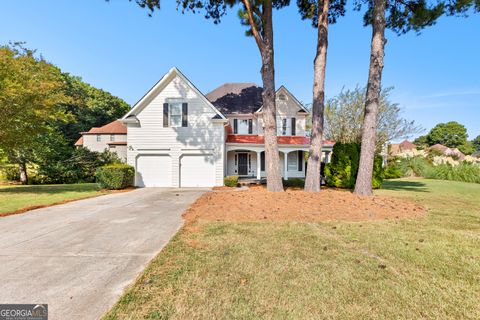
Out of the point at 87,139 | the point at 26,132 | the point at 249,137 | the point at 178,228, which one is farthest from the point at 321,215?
the point at 87,139

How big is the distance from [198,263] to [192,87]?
12.4 m

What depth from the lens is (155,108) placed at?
13508 mm

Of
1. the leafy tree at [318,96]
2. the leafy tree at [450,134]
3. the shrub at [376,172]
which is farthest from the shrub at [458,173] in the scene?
the leafy tree at [450,134]

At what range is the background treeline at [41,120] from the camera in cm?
1080

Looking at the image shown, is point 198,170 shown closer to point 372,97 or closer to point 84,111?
point 372,97

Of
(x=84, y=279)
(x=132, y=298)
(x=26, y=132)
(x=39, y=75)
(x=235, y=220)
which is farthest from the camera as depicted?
(x=39, y=75)

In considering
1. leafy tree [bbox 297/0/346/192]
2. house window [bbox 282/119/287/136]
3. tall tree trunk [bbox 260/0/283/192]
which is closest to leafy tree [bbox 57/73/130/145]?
house window [bbox 282/119/287/136]

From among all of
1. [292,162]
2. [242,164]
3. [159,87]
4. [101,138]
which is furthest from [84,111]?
[292,162]

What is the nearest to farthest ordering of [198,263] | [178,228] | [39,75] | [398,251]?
[198,263], [398,251], [178,228], [39,75]

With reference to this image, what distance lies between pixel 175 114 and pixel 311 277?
12900 millimetres

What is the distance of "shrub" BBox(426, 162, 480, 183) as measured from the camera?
59.2 ft

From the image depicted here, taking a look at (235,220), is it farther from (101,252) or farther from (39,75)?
(39,75)

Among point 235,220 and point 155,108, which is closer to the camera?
point 235,220

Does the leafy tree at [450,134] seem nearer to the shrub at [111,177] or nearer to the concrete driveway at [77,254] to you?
the shrub at [111,177]
